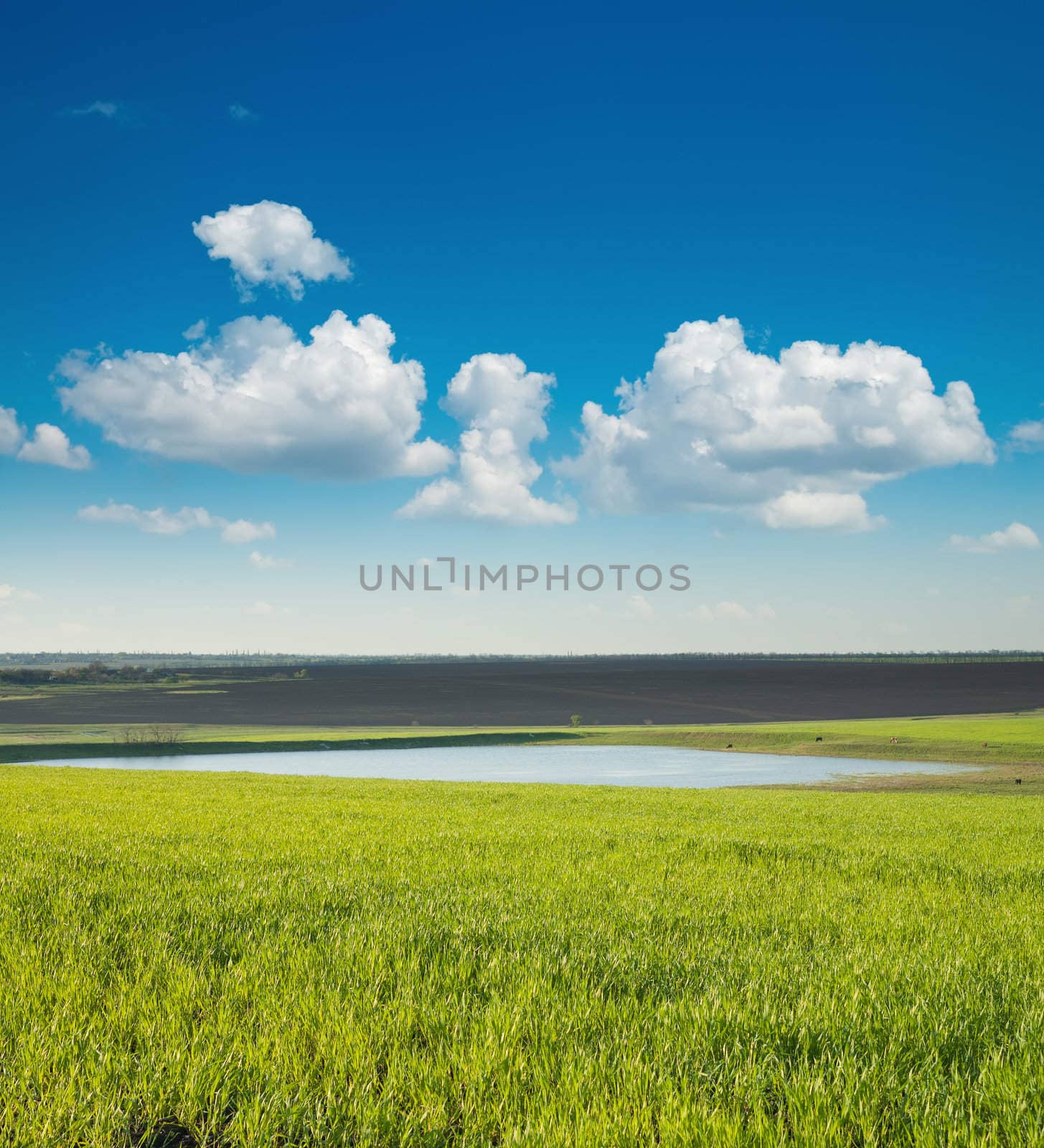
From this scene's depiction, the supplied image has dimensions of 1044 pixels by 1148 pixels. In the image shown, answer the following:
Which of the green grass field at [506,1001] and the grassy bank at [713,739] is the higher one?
the green grass field at [506,1001]

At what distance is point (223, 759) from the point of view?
76.1 meters

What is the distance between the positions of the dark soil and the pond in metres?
38.8

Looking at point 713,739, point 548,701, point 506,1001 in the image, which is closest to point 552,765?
point 713,739

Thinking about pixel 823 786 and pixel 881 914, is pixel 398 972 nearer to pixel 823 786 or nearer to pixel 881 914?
pixel 881 914

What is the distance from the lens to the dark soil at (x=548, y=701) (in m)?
124

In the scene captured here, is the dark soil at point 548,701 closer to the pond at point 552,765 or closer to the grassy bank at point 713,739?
the grassy bank at point 713,739

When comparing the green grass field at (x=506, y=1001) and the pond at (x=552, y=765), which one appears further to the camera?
the pond at (x=552, y=765)

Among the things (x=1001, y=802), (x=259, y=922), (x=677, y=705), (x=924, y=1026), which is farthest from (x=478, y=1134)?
(x=677, y=705)

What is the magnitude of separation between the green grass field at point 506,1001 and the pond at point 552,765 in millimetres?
36313

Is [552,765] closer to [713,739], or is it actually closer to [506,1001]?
[713,739]

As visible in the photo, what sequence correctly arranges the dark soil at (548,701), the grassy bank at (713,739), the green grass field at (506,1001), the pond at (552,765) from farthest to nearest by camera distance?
1. the dark soil at (548,701)
2. the grassy bank at (713,739)
3. the pond at (552,765)
4. the green grass field at (506,1001)

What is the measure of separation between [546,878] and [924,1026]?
5677mm

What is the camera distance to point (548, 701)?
148 metres

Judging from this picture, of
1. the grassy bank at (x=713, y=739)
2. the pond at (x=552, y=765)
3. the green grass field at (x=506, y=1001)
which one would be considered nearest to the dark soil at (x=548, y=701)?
the grassy bank at (x=713, y=739)
